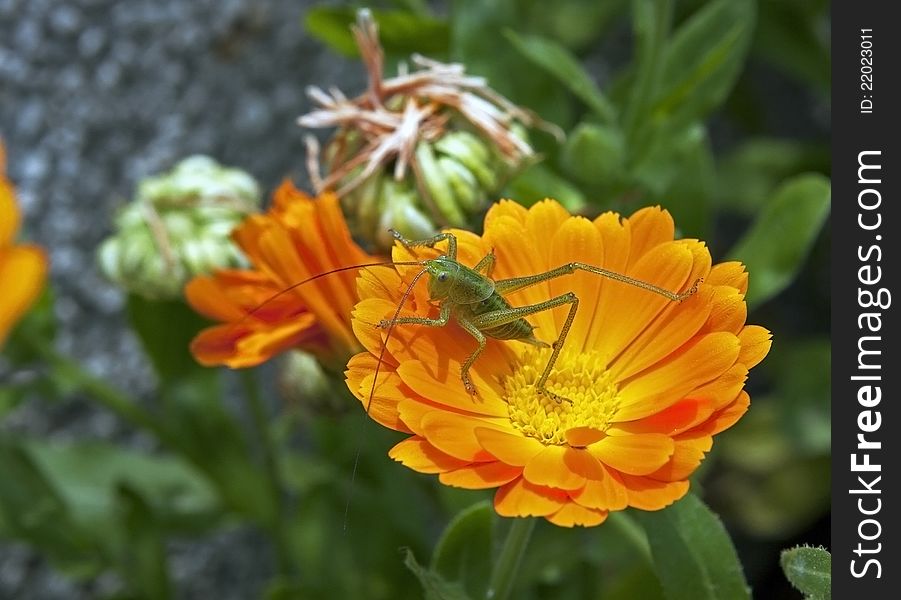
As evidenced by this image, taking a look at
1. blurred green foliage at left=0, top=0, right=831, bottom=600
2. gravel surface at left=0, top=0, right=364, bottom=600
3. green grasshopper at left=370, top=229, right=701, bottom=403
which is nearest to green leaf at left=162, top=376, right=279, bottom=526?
blurred green foliage at left=0, top=0, right=831, bottom=600

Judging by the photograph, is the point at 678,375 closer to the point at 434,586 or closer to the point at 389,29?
the point at 434,586

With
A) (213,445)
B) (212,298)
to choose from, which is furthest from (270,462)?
(212,298)

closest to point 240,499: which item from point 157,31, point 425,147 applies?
point 425,147

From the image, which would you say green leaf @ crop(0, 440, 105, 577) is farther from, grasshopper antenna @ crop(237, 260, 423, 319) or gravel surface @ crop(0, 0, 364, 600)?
grasshopper antenna @ crop(237, 260, 423, 319)

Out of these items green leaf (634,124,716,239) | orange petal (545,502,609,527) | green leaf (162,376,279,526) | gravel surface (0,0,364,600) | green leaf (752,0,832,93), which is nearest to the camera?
orange petal (545,502,609,527)

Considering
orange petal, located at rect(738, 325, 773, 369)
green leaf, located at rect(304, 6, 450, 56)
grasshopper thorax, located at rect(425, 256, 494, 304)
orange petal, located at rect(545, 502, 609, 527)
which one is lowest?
orange petal, located at rect(545, 502, 609, 527)
